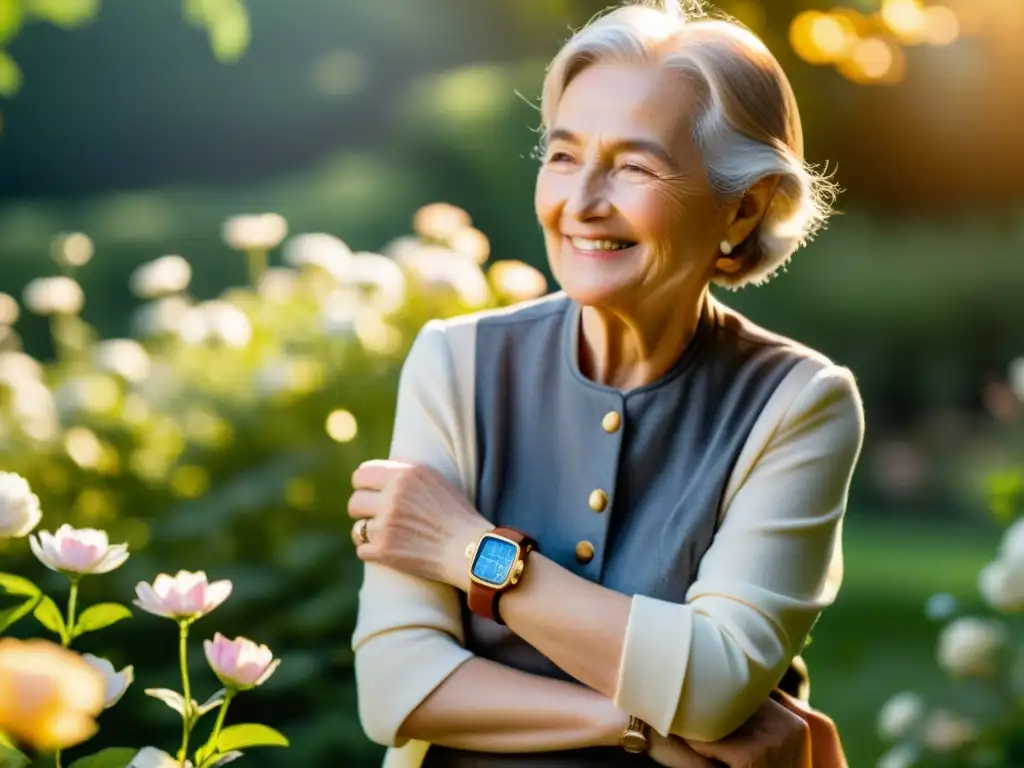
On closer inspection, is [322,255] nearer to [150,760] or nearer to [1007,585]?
[1007,585]

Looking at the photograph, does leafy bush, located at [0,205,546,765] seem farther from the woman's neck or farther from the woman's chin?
the woman's chin

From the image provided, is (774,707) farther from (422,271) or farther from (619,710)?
(422,271)

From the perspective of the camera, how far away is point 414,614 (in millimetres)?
2166

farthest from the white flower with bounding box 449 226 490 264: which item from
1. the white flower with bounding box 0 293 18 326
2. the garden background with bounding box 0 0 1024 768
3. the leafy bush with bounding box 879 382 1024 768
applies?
the leafy bush with bounding box 879 382 1024 768

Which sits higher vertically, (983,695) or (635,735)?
(635,735)

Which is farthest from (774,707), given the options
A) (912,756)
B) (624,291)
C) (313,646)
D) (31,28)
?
(31,28)

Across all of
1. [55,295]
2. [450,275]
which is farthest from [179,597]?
[55,295]

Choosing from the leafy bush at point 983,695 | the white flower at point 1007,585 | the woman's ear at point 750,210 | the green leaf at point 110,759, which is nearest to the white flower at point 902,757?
the leafy bush at point 983,695

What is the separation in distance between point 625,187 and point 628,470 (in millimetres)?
418

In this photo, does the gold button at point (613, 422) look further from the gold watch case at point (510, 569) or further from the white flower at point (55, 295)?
the white flower at point (55, 295)

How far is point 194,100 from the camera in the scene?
4973mm

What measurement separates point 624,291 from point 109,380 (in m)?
1.97

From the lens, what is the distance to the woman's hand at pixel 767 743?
7.00ft

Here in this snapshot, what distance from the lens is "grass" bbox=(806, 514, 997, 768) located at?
4.37m
